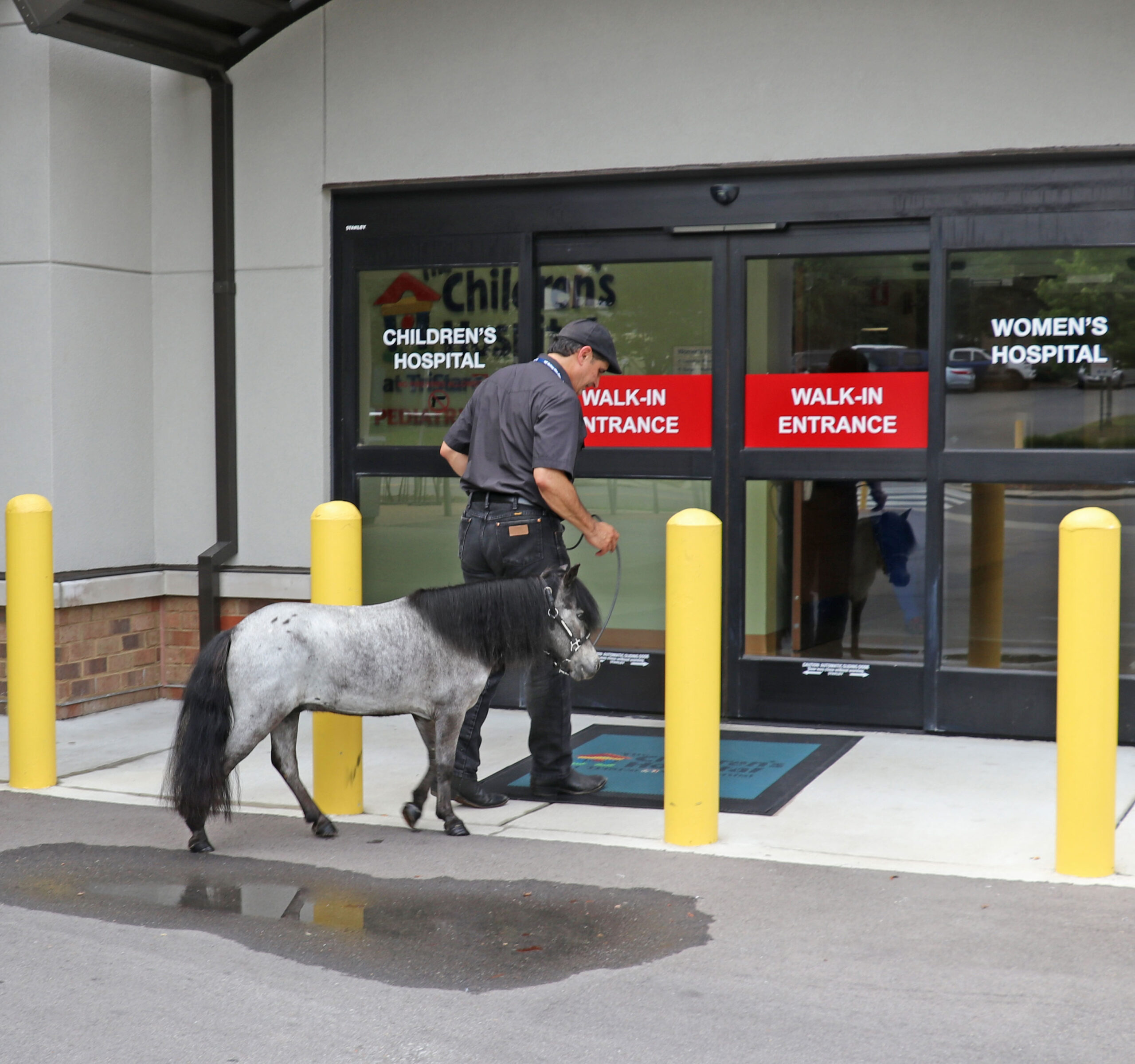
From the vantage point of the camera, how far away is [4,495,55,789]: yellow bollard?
6.20m

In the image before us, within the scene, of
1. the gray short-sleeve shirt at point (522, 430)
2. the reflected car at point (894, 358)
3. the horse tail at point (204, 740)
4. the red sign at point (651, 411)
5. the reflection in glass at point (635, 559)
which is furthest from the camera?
the reflection in glass at point (635, 559)

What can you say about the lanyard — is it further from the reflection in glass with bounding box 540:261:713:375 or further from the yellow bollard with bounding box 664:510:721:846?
the reflection in glass with bounding box 540:261:713:375

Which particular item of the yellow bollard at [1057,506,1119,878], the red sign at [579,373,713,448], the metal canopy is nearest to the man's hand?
the yellow bollard at [1057,506,1119,878]

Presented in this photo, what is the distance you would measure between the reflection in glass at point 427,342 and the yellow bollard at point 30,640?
7.39ft

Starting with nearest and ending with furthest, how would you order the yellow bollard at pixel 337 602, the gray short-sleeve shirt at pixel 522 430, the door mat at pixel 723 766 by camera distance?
the gray short-sleeve shirt at pixel 522 430, the yellow bollard at pixel 337 602, the door mat at pixel 723 766

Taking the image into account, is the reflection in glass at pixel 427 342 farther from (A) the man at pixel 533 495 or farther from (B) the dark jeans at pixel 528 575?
(B) the dark jeans at pixel 528 575

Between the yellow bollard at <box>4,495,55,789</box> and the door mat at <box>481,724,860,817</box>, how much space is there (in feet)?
6.31

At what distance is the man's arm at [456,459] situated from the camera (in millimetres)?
5986

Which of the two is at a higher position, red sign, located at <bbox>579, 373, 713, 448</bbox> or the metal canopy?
the metal canopy

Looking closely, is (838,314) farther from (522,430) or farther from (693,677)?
(693,677)

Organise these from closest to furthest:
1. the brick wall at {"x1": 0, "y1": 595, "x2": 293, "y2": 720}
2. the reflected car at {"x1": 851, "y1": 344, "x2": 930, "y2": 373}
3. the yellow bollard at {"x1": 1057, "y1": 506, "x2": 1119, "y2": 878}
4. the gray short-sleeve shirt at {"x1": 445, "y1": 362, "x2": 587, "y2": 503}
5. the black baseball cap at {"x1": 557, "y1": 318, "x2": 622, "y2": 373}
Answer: the yellow bollard at {"x1": 1057, "y1": 506, "x2": 1119, "y2": 878} → the gray short-sleeve shirt at {"x1": 445, "y1": 362, "x2": 587, "y2": 503} → the black baseball cap at {"x1": 557, "y1": 318, "x2": 622, "y2": 373} → the reflected car at {"x1": 851, "y1": 344, "x2": 930, "y2": 373} → the brick wall at {"x1": 0, "y1": 595, "x2": 293, "y2": 720}

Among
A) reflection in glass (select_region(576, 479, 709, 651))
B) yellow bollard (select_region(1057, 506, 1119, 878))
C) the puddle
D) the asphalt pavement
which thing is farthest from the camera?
reflection in glass (select_region(576, 479, 709, 651))

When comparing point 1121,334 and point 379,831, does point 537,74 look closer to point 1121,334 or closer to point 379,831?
point 1121,334

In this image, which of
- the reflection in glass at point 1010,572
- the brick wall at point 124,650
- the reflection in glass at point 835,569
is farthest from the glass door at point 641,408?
the brick wall at point 124,650
